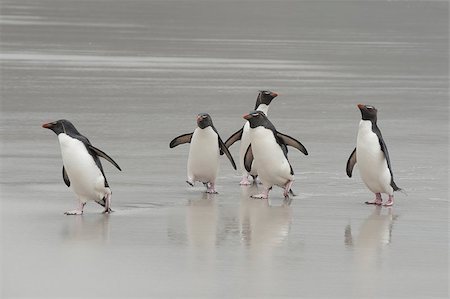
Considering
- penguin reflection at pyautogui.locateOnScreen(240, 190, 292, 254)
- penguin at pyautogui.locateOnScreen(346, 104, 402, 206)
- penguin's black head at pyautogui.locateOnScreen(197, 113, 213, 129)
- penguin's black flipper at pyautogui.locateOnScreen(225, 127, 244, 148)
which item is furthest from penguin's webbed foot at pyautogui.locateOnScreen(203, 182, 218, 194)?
penguin at pyautogui.locateOnScreen(346, 104, 402, 206)

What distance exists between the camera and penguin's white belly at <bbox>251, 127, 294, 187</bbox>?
9.69 meters

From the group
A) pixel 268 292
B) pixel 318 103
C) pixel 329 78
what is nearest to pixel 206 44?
pixel 329 78

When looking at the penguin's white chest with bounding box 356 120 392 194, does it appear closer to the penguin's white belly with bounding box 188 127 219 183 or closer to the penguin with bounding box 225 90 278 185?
the penguin's white belly with bounding box 188 127 219 183

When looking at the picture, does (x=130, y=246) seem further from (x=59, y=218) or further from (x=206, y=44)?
(x=206, y=44)

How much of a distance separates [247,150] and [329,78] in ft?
34.4

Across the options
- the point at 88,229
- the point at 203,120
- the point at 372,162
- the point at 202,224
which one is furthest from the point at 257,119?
the point at 88,229

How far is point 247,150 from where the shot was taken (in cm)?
1022

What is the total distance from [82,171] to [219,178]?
7.18ft

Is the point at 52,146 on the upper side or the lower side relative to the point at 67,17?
lower

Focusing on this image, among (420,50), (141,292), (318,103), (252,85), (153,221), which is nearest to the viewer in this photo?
(141,292)

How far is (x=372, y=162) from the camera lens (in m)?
9.43

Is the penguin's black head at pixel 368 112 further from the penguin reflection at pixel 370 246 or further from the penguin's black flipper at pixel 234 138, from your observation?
the penguin's black flipper at pixel 234 138

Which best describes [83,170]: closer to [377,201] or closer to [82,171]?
[82,171]

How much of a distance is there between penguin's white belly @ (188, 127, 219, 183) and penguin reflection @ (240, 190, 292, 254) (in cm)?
32
